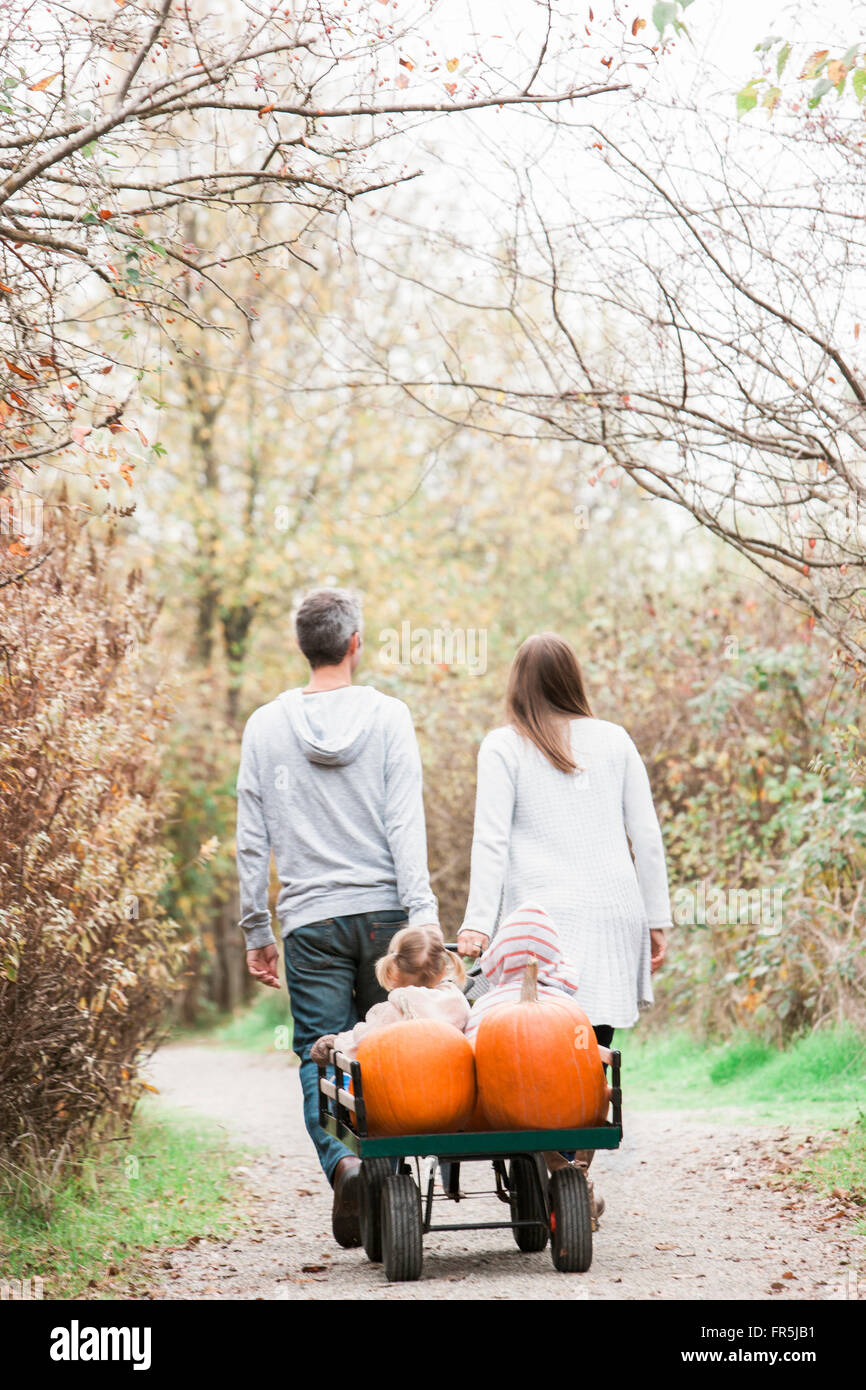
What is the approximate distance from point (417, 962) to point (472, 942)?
190 mm

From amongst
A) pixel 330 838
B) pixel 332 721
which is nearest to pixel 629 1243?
pixel 330 838

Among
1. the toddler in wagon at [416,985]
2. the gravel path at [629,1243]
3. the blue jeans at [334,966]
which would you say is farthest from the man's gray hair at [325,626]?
the gravel path at [629,1243]

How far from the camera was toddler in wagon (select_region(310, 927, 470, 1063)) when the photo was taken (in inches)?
177

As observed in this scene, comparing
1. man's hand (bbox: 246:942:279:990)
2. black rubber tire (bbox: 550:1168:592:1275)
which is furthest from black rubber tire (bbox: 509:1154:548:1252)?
man's hand (bbox: 246:942:279:990)

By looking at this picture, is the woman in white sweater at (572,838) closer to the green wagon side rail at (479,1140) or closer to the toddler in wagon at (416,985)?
the toddler in wagon at (416,985)

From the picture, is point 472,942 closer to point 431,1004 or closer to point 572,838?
point 431,1004

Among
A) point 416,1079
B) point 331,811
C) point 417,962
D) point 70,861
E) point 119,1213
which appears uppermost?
point 331,811

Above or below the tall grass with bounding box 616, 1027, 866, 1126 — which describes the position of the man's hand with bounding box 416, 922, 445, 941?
above

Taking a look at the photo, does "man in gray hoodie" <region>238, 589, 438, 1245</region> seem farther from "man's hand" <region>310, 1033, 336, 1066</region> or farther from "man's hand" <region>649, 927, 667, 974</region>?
"man's hand" <region>649, 927, 667, 974</region>

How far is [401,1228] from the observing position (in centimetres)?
431

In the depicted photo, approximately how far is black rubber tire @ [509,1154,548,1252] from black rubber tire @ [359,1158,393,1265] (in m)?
0.45

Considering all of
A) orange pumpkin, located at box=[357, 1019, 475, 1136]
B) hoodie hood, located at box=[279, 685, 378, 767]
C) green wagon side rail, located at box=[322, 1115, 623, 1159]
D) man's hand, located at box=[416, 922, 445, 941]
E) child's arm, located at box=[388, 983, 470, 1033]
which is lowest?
green wagon side rail, located at box=[322, 1115, 623, 1159]

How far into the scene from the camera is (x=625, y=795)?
507 cm

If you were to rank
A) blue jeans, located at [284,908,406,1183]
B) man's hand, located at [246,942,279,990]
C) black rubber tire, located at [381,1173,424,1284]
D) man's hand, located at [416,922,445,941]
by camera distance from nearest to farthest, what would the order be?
1. black rubber tire, located at [381,1173,424,1284]
2. man's hand, located at [416,922,445,941]
3. blue jeans, located at [284,908,406,1183]
4. man's hand, located at [246,942,279,990]
